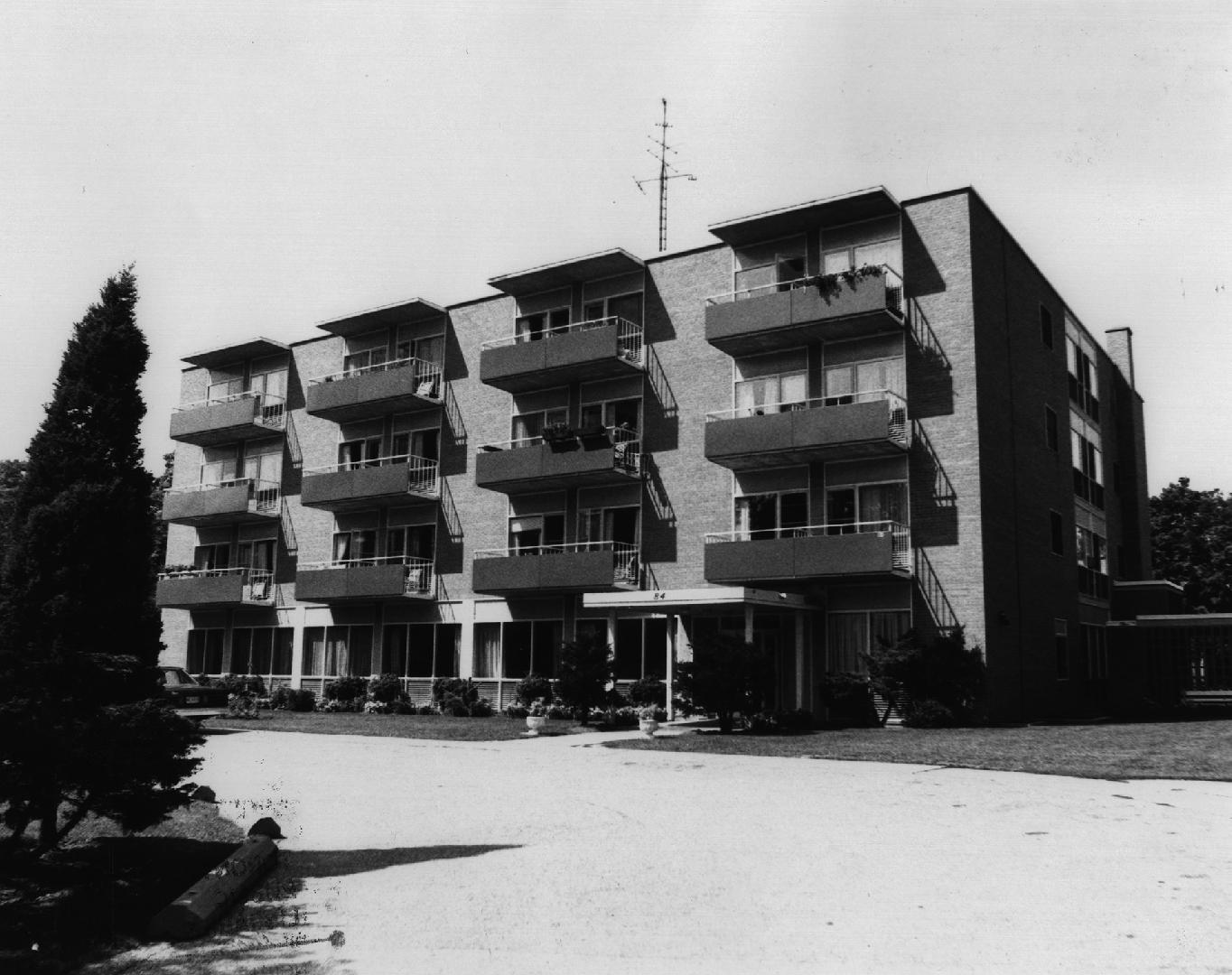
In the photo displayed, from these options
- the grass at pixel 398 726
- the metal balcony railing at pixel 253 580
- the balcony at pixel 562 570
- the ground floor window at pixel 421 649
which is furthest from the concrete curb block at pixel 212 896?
the metal balcony railing at pixel 253 580

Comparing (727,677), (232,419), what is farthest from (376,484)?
(727,677)

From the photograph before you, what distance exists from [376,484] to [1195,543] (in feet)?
128

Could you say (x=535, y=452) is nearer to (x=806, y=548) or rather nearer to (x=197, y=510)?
(x=806, y=548)

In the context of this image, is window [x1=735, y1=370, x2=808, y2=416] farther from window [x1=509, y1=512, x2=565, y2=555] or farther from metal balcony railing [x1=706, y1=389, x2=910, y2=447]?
window [x1=509, y1=512, x2=565, y2=555]

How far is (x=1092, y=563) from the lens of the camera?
37969 mm

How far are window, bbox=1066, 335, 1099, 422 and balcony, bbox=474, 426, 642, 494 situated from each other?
49.2ft

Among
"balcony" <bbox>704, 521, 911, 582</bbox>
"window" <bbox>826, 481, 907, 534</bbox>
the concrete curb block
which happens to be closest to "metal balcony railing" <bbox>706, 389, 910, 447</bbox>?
"window" <bbox>826, 481, 907, 534</bbox>

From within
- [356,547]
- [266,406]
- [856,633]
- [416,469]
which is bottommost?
[856,633]

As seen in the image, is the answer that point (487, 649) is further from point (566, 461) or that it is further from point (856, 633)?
point (856, 633)

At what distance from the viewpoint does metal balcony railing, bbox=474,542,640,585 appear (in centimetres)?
3409

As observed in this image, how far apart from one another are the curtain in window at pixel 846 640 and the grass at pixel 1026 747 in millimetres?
3432

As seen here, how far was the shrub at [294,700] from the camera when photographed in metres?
38.1

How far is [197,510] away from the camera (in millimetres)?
45188

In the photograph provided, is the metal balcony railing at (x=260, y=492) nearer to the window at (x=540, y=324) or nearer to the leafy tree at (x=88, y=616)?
the window at (x=540, y=324)
